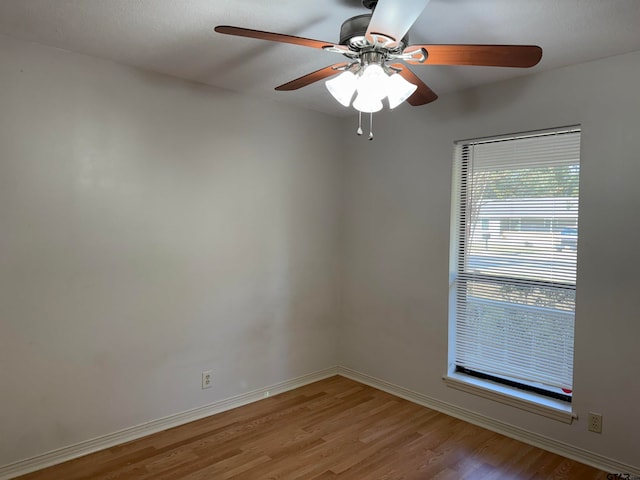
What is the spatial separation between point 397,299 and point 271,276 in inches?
41.8

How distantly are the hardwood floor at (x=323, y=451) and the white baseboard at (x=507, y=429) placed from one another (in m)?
0.07

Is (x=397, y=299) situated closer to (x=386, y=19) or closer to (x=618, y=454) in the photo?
(x=618, y=454)

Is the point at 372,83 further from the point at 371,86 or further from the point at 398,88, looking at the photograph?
the point at 398,88

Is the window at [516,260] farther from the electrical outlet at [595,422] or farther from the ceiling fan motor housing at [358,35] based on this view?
the ceiling fan motor housing at [358,35]

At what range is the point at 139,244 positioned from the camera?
9.41ft

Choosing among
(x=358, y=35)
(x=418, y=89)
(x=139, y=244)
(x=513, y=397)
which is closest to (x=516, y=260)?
(x=513, y=397)

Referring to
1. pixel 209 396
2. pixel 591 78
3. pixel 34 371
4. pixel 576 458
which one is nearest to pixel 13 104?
pixel 34 371

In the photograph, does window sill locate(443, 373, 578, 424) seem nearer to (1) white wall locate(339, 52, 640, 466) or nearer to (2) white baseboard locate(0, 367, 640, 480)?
(1) white wall locate(339, 52, 640, 466)

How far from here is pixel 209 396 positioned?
3260 millimetres

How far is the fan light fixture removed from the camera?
1.77m

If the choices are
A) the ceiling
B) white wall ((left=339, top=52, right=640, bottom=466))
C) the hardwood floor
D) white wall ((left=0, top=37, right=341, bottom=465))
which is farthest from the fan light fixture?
the hardwood floor

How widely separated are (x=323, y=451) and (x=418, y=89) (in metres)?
2.20

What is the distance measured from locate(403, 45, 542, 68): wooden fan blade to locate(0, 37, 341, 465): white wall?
6.08 ft

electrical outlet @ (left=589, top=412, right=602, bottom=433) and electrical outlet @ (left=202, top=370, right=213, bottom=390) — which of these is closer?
electrical outlet @ (left=589, top=412, right=602, bottom=433)
